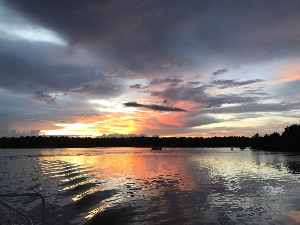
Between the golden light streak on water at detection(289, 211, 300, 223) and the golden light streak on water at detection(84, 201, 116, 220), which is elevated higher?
the golden light streak on water at detection(84, 201, 116, 220)

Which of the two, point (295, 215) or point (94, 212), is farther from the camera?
point (94, 212)

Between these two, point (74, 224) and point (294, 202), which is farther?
point (294, 202)

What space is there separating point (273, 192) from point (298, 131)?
148215 mm

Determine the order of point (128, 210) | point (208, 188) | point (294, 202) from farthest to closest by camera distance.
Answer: point (208, 188)
point (294, 202)
point (128, 210)

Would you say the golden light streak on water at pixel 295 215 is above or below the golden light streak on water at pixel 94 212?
below

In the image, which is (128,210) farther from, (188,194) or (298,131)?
(298,131)

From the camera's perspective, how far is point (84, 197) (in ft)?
79.4

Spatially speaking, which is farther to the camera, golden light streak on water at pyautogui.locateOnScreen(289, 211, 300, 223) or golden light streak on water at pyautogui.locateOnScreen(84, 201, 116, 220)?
golden light streak on water at pyautogui.locateOnScreen(84, 201, 116, 220)

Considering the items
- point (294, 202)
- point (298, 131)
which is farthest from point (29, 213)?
point (298, 131)

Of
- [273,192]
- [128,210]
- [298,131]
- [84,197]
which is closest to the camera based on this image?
[128,210]

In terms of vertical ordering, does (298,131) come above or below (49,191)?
above

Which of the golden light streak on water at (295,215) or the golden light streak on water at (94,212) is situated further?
the golden light streak on water at (94,212)

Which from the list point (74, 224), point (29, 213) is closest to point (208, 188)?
point (74, 224)

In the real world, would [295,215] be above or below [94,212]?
below
